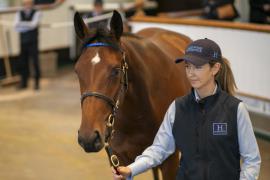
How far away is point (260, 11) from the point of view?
21.1ft

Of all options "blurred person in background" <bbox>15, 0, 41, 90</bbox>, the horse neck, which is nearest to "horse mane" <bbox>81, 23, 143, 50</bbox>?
the horse neck

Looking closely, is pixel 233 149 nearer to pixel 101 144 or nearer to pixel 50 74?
pixel 101 144

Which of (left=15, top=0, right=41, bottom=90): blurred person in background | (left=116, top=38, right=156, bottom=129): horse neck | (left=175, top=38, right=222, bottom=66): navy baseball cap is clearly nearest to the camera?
(left=175, top=38, right=222, bottom=66): navy baseball cap

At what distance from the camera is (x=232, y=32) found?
16.7ft

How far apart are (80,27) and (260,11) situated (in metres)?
4.88

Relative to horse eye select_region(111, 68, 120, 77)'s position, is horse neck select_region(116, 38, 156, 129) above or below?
below

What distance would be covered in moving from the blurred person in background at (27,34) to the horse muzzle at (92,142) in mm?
5404

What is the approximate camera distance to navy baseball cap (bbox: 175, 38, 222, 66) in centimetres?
169

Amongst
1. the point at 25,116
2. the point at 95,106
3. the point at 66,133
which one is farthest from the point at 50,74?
the point at 95,106

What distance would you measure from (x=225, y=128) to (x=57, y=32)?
7119mm

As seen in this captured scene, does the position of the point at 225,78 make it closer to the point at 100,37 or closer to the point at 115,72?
the point at 115,72

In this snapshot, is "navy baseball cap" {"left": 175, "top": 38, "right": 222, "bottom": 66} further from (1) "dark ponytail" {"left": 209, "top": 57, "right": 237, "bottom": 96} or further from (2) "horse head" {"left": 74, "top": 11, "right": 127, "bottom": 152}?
(2) "horse head" {"left": 74, "top": 11, "right": 127, "bottom": 152}

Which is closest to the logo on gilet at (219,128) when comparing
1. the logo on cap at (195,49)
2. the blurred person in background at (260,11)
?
the logo on cap at (195,49)

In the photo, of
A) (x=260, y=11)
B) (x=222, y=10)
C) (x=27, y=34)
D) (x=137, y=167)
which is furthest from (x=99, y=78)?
(x=27, y=34)
